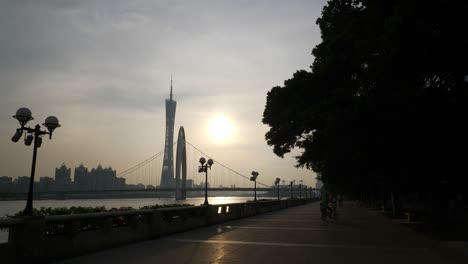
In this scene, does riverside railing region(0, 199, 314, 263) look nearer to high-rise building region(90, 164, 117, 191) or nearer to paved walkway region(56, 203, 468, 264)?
paved walkway region(56, 203, 468, 264)

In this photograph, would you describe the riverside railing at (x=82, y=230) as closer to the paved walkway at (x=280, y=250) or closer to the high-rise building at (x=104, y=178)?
the paved walkway at (x=280, y=250)

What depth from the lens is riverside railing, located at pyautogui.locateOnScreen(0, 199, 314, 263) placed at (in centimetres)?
1007

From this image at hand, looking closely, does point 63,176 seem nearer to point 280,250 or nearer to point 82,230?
point 82,230

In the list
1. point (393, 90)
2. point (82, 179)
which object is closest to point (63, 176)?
point (82, 179)

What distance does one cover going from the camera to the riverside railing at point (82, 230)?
10070 millimetres

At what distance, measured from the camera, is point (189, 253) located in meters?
12.4

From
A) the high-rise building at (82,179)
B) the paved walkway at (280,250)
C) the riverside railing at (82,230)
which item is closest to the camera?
the riverside railing at (82,230)

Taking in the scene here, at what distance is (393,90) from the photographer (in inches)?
717

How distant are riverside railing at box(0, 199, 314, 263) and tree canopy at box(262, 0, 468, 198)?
25.3 ft

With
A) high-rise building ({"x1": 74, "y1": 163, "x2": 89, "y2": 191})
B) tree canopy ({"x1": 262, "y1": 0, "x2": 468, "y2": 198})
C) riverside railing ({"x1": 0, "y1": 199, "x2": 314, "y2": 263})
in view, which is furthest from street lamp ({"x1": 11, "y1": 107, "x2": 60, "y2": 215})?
high-rise building ({"x1": 74, "y1": 163, "x2": 89, "y2": 191})

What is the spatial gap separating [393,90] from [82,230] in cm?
1307

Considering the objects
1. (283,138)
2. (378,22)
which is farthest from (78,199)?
(378,22)

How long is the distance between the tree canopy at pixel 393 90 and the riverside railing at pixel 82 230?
25.3 ft

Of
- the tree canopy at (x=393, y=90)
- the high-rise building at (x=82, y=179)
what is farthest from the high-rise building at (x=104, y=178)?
the tree canopy at (x=393, y=90)
